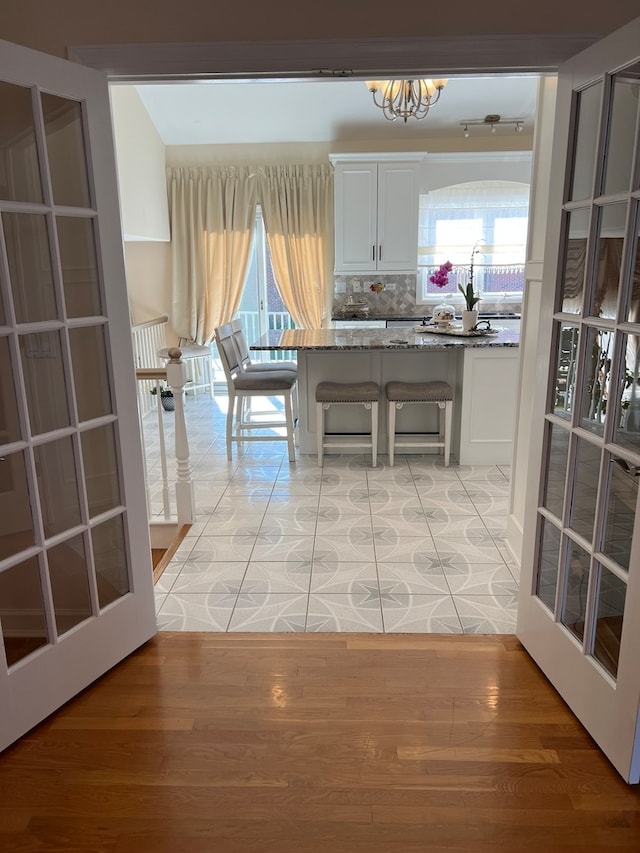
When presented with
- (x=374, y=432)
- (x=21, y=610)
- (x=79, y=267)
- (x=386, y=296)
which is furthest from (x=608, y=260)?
(x=386, y=296)

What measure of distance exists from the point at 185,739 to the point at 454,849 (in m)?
0.85

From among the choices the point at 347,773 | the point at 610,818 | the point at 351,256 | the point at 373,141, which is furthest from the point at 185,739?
the point at 373,141

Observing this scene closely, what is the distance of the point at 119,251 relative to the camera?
2.09 m

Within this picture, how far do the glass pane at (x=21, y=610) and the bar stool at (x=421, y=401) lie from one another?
2907 millimetres

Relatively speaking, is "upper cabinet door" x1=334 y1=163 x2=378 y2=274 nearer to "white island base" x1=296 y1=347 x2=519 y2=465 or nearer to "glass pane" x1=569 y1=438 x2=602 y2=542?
"white island base" x1=296 y1=347 x2=519 y2=465

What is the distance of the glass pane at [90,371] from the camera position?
2055 mm

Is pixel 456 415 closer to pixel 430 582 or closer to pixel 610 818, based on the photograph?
A: pixel 430 582

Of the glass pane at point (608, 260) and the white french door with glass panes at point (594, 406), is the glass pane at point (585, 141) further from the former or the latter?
the glass pane at point (608, 260)

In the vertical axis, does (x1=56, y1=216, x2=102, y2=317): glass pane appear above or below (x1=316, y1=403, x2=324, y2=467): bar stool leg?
above

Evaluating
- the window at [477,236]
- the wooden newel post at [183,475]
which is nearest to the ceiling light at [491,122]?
the window at [477,236]

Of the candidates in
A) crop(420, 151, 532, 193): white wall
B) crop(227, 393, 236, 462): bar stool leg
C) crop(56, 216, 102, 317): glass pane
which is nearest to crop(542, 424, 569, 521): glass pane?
crop(56, 216, 102, 317): glass pane

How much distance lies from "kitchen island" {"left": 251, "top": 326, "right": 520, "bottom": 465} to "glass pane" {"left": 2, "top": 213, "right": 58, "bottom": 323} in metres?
2.50

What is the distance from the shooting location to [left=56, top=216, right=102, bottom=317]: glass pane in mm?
1949

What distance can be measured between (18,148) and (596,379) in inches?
72.2
